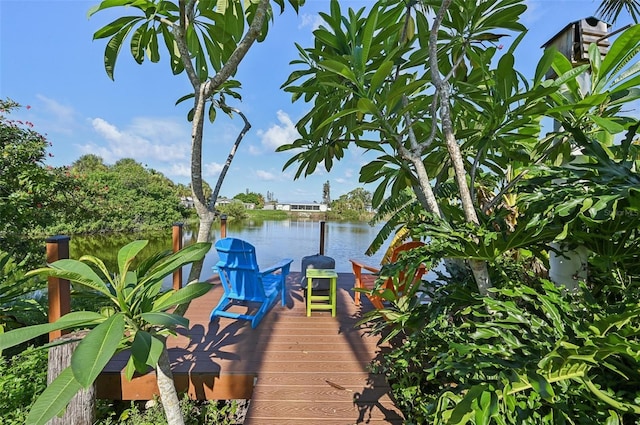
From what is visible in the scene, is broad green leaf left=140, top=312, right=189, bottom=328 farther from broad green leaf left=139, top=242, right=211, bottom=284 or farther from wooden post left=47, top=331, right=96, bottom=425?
wooden post left=47, top=331, right=96, bottom=425

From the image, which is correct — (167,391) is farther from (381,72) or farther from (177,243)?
(177,243)

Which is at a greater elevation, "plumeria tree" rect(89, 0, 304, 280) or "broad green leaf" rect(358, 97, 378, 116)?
Result: "plumeria tree" rect(89, 0, 304, 280)

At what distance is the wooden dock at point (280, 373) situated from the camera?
177 centimetres

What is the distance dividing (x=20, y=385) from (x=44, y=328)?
1.38 meters

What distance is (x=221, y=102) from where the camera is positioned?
256 centimetres

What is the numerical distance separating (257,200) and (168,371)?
51.1 meters

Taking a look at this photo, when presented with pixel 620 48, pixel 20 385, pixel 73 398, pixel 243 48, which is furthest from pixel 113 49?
pixel 620 48

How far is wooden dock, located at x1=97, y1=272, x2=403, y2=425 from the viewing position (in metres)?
1.77

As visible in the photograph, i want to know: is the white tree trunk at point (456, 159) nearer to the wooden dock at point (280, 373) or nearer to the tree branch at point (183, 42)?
the wooden dock at point (280, 373)

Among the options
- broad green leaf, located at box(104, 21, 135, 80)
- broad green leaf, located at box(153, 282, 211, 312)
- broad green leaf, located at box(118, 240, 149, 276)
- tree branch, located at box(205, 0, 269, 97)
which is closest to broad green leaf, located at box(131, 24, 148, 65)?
broad green leaf, located at box(104, 21, 135, 80)

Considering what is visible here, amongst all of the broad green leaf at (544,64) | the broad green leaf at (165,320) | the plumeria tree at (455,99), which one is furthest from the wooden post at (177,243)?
the broad green leaf at (544,64)

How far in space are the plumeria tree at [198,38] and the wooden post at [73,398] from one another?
888 mm

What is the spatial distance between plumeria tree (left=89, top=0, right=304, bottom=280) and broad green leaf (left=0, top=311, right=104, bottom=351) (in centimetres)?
54

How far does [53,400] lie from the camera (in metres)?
0.98
